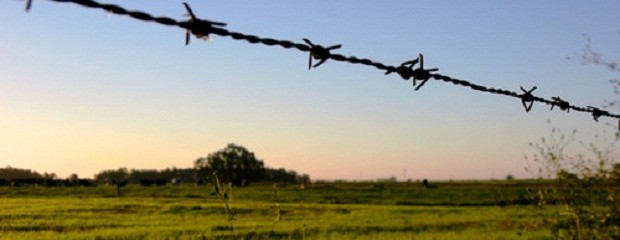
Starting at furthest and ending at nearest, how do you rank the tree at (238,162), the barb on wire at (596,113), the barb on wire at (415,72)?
1. the tree at (238,162)
2. the barb on wire at (596,113)
3. the barb on wire at (415,72)

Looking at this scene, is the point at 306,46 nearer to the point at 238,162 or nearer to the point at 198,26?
the point at 198,26

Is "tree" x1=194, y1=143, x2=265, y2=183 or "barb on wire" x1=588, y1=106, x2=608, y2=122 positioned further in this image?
"tree" x1=194, y1=143, x2=265, y2=183

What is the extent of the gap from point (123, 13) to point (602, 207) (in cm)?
810

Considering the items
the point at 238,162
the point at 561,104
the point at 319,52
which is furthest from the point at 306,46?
the point at 238,162

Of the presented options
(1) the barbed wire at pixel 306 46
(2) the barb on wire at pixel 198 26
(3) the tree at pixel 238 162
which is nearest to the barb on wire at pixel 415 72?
(1) the barbed wire at pixel 306 46

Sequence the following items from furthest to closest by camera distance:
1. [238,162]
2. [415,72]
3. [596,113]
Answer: [238,162]
[596,113]
[415,72]

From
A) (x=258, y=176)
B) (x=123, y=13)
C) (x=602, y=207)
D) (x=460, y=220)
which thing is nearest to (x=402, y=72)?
(x=123, y=13)

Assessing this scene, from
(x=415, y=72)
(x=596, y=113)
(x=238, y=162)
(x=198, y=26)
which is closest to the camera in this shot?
(x=198, y=26)

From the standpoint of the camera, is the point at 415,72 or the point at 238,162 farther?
the point at 238,162

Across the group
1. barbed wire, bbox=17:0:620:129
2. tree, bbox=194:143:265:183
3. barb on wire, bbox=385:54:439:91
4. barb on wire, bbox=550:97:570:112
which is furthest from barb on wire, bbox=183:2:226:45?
tree, bbox=194:143:265:183

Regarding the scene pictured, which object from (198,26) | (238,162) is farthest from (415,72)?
(238,162)

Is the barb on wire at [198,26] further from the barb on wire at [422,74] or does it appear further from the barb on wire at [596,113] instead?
the barb on wire at [596,113]

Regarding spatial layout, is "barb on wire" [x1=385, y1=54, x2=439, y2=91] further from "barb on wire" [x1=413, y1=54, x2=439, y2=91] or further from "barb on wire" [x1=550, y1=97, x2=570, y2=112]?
"barb on wire" [x1=550, y1=97, x2=570, y2=112]

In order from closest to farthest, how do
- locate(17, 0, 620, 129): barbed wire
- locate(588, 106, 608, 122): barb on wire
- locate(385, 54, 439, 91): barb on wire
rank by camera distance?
locate(17, 0, 620, 129): barbed wire < locate(385, 54, 439, 91): barb on wire < locate(588, 106, 608, 122): barb on wire
